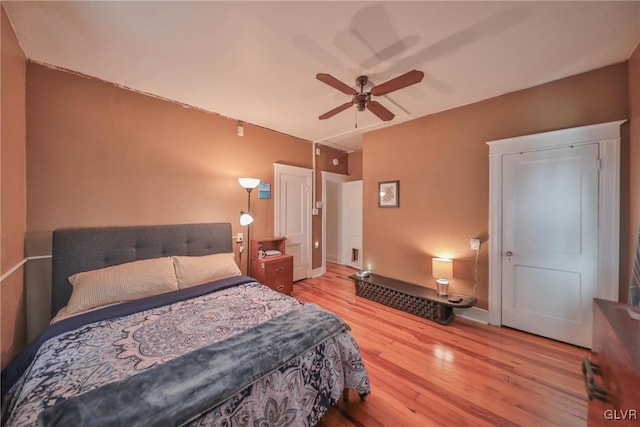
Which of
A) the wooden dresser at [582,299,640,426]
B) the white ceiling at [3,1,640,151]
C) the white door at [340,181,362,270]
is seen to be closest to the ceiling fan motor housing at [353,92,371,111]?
the white ceiling at [3,1,640,151]

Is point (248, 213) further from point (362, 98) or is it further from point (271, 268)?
point (362, 98)

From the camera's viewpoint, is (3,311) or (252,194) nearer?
(3,311)

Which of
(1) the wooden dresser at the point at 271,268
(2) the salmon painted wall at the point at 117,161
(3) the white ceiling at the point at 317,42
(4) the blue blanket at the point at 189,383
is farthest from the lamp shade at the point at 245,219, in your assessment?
(4) the blue blanket at the point at 189,383

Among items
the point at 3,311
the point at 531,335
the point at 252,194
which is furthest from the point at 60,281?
the point at 531,335

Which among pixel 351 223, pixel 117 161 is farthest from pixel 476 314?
pixel 117 161

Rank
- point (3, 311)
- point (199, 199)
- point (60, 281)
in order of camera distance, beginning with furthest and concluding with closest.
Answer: point (199, 199)
point (60, 281)
point (3, 311)

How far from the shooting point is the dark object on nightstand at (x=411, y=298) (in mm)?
2580

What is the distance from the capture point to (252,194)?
11.1ft

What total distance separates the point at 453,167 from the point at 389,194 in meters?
0.93

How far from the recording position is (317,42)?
5.60 feet

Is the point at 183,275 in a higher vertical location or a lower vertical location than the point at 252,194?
lower

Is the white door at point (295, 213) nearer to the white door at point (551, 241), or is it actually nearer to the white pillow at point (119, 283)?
the white pillow at point (119, 283)

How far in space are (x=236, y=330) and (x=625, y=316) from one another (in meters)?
1.92

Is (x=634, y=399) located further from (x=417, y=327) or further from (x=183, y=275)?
(x=183, y=275)
